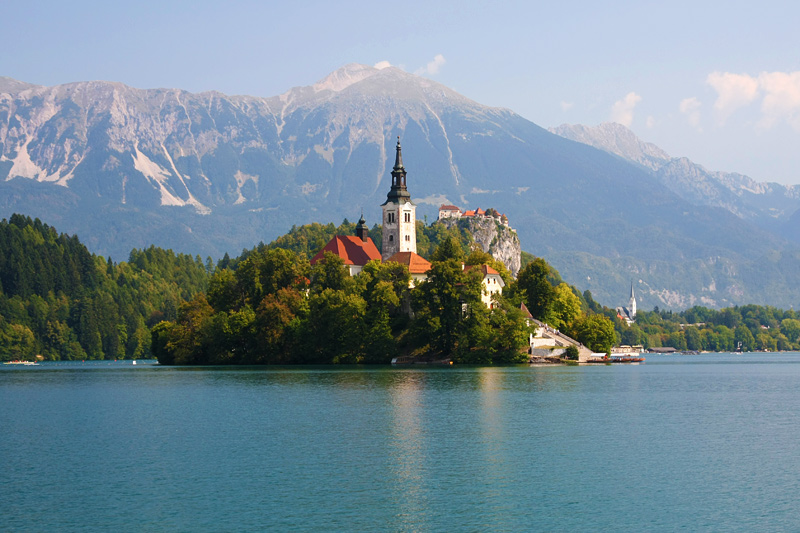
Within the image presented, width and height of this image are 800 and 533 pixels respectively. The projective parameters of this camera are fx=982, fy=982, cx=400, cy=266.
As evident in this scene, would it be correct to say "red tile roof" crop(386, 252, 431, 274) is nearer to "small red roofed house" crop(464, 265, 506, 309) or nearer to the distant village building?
the distant village building

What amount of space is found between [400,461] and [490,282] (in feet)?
305

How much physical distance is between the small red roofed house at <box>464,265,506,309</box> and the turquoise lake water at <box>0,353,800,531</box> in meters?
51.0

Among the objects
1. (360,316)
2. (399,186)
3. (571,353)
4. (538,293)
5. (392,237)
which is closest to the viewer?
(360,316)

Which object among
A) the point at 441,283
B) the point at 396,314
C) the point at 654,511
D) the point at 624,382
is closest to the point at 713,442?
the point at 654,511

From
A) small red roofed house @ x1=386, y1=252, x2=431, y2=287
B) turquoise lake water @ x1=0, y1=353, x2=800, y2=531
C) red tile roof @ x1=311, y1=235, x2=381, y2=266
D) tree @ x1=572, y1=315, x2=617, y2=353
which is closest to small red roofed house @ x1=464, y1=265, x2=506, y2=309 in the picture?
small red roofed house @ x1=386, y1=252, x2=431, y2=287

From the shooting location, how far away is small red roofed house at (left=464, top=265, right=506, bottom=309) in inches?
5187

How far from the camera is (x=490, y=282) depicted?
13650 centimetres

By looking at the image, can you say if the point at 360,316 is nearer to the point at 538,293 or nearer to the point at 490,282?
the point at 490,282

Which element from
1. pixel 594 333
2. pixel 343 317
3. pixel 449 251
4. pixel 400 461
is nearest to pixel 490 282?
pixel 449 251

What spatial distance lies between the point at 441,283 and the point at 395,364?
39.4 ft

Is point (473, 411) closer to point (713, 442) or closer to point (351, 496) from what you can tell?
point (713, 442)

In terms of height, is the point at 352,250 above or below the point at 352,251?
above

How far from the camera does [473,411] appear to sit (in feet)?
211

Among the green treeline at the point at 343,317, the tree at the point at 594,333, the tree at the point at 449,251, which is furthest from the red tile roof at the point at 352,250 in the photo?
the tree at the point at 594,333
